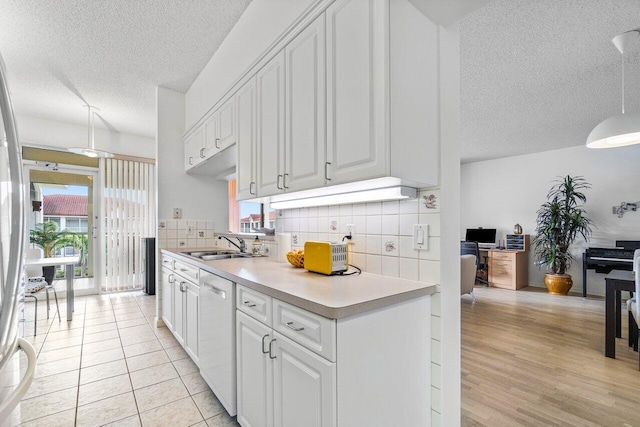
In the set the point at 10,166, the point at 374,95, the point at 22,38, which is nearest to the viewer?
the point at 10,166

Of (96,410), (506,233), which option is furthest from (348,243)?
(506,233)

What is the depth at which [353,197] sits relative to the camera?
1610mm

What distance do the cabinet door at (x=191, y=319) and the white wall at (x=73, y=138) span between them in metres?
3.72

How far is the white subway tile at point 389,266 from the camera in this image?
1.52 m

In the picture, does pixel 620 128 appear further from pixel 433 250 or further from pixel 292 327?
pixel 292 327

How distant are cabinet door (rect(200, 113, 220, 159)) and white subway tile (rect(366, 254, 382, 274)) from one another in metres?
1.71

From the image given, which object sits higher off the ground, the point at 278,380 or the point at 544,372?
the point at 278,380

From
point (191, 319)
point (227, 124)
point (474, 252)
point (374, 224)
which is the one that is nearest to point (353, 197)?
point (374, 224)

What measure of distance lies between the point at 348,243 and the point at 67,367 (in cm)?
247

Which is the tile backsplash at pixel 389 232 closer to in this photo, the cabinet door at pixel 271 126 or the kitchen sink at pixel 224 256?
the cabinet door at pixel 271 126

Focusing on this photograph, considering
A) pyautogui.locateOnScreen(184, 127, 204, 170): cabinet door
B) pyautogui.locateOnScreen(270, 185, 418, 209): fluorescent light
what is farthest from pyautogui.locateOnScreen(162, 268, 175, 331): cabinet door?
pyautogui.locateOnScreen(270, 185, 418, 209): fluorescent light

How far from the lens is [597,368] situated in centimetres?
234

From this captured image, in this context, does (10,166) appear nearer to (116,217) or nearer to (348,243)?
(348,243)

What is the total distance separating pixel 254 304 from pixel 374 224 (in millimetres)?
760
